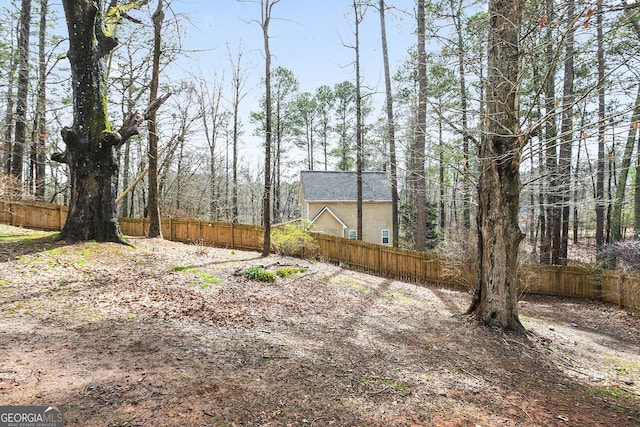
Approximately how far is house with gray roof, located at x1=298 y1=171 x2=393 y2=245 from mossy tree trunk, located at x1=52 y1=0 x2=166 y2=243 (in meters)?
12.7

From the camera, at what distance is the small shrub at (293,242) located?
1169 centimetres

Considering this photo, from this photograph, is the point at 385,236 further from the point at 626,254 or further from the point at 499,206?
the point at 499,206

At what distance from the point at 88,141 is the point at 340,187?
15.4 m

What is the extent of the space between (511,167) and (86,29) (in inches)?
396

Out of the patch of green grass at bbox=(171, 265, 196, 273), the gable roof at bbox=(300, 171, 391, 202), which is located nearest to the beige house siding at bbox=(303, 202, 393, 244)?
the gable roof at bbox=(300, 171, 391, 202)

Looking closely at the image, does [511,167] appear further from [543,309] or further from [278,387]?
[543,309]

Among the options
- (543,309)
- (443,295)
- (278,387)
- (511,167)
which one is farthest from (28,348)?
(543,309)

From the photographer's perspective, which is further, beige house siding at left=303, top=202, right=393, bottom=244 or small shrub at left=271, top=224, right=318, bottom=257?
beige house siding at left=303, top=202, right=393, bottom=244

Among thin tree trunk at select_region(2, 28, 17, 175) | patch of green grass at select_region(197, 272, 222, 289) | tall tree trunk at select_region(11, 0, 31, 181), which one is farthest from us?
thin tree trunk at select_region(2, 28, 17, 175)

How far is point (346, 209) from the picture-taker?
67.3 ft

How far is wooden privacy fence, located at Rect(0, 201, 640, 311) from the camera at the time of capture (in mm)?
9539

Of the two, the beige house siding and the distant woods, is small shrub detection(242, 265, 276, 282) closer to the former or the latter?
the distant woods

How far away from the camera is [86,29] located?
755cm

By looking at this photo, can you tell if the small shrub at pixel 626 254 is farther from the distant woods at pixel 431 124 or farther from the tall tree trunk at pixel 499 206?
the tall tree trunk at pixel 499 206
